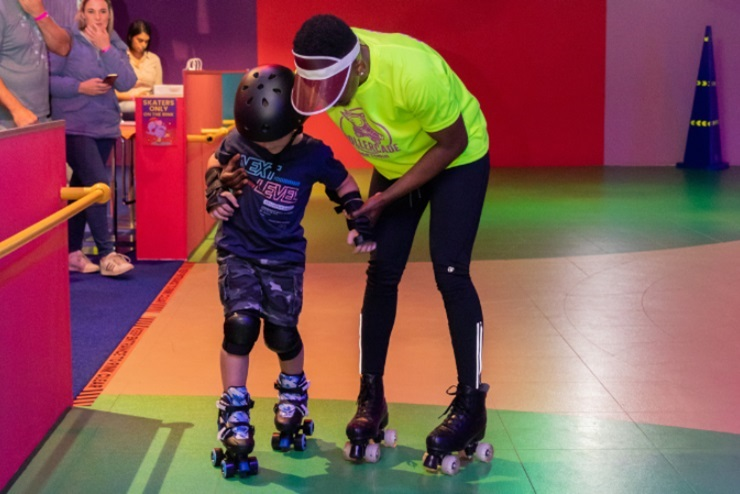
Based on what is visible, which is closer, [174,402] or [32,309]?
[32,309]

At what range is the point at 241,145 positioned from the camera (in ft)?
11.3

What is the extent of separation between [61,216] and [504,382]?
189 cm

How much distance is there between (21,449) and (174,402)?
0.78m

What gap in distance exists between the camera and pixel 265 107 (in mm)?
3256

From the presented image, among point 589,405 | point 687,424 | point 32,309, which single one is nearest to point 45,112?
point 32,309

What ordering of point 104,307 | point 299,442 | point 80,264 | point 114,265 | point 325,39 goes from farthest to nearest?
1. point 80,264
2. point 114,265
3. point 104,307
4. point 299,442
5. point 325,39

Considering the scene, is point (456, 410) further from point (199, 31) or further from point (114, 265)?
point (199, 31)

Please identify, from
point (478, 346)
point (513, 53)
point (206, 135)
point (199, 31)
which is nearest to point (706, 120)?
point (513, 53)

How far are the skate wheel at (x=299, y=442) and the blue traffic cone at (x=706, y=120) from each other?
9992 mm

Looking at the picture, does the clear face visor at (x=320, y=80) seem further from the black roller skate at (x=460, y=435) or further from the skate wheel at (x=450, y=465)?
the skate wheel at (x=450, y=465)

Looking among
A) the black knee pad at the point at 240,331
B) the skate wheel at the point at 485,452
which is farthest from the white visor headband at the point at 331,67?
the skate wheel at the point at 485,452

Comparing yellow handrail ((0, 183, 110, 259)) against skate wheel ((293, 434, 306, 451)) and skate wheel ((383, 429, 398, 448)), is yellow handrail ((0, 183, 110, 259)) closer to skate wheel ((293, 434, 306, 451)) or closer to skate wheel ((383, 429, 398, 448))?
skate wheel ((293, 434, 306, 451))

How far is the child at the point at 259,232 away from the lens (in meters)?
3.35

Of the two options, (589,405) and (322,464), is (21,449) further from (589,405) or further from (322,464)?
(589,405)
